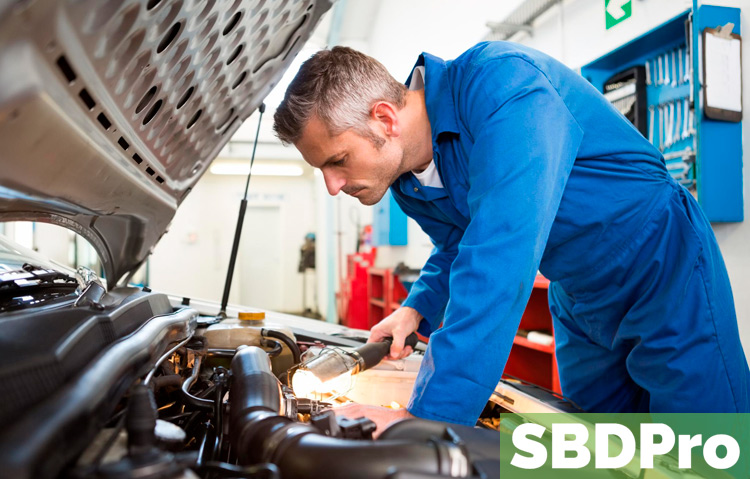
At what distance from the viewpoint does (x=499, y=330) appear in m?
0.78

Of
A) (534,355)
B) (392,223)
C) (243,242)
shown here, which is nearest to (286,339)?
(534,355)

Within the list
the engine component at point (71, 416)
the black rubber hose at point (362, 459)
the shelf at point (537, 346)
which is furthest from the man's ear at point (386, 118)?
the shelf at point (537, 346)

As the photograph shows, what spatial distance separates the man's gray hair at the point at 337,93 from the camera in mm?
1024

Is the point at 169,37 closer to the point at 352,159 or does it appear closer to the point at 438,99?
the point at 352,159

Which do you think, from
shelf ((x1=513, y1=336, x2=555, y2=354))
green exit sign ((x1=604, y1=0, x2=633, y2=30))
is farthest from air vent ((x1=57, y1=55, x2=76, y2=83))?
green exit sign ((x1=604, y1=0, x2=633, y2=30))

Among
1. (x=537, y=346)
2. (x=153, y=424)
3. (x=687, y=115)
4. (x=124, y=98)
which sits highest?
(x=687, y=115)

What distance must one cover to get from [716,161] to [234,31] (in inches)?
64.2

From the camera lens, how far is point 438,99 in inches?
42.9

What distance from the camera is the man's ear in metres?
1.05

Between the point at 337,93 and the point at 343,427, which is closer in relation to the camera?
the point at 343,427

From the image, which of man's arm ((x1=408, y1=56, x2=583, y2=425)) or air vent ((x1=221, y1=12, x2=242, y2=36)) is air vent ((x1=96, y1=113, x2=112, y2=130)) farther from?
man's arm ((x1=408, y1=56, x2=583, y2=425))

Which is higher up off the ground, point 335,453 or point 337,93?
point 337,93

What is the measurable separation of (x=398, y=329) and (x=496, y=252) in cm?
58

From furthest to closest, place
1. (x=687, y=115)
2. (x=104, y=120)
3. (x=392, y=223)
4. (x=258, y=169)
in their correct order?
(x=258, y=169) < (x=392, y=223) < (x=687, y=115) < (x=104, y=120)
